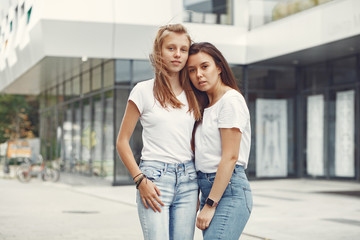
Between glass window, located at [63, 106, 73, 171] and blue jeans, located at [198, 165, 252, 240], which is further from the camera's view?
glass window, located at [63, 106, 73, 171]

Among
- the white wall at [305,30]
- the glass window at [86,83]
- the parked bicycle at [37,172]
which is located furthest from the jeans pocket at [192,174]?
the parked bicycle at [37,172]

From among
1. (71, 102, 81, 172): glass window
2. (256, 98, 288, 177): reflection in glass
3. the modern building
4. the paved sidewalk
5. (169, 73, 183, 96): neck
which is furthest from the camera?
(71, 102, 81, 172): glass window

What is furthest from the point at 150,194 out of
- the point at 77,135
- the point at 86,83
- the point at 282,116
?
the point at 77,135

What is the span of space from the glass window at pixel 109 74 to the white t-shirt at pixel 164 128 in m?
16.0

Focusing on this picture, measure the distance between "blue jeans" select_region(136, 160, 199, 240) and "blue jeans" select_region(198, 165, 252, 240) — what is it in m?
0.11

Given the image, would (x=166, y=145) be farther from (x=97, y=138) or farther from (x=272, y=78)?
(x=97, y=138)

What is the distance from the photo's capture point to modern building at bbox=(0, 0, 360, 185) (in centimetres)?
1742

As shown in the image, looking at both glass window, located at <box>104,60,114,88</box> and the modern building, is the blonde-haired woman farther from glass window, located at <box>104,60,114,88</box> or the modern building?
glass window, located at <box>104,60,114,88</box>

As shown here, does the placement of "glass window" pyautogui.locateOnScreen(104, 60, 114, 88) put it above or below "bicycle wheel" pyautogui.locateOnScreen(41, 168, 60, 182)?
above

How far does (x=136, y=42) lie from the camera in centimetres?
1839

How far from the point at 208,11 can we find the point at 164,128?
16022 mm

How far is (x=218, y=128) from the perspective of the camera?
321cm

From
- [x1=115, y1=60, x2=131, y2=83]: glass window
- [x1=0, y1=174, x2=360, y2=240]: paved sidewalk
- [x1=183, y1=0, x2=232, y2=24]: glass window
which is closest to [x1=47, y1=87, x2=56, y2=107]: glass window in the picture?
[x1=115, y1=60, x2=131, y2=83]: glass window

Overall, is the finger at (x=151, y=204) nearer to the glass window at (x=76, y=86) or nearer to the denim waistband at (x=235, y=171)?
the denim waistband at (x=235, y=171)
